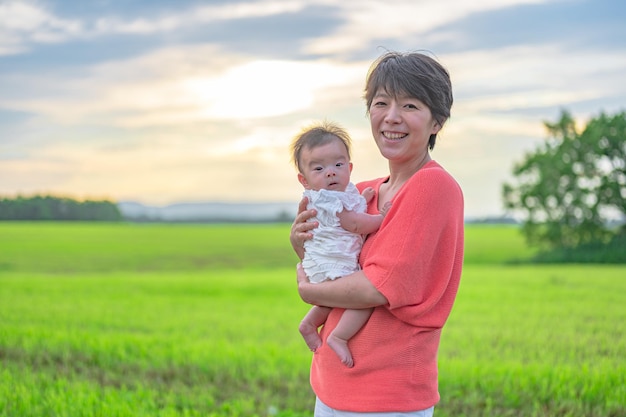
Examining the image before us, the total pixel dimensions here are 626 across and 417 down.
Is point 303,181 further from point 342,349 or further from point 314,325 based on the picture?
point 342,349

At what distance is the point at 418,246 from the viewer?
2750mm

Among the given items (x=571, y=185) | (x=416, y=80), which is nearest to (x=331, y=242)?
(x=416, y=80)

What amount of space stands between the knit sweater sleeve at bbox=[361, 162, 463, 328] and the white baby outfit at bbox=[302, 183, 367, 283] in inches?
8.8

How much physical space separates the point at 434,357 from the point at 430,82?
48.1 inches

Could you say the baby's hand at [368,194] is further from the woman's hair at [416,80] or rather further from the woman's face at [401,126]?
the woman's hair at [416,80]

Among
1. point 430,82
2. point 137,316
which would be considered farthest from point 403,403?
point 137,316

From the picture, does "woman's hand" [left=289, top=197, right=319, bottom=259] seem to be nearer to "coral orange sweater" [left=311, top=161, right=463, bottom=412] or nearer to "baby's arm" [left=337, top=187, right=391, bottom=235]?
"baby's arm" [left=337, top=187, right=391, bottom=235]

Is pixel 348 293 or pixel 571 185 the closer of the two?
pixel 348 293

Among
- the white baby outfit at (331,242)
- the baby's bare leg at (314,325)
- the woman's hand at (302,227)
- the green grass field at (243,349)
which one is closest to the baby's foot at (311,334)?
the baby's bare leg at (314,325)

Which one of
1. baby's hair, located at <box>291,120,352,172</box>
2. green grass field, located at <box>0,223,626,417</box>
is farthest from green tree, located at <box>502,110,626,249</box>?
baby's hair, located at <box>291,120,352,172</box>

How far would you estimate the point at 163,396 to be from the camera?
6.77 m

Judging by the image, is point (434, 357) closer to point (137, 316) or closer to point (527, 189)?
point (137, 316)

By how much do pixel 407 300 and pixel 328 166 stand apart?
0.88 meters

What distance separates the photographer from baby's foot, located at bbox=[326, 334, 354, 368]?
2959mm
